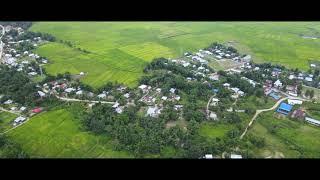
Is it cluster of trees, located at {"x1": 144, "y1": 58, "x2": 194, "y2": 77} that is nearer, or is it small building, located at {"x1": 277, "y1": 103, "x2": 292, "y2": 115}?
small building, located at {"x1": 277, "y1": 103, "x2": 292, "y2": 115}

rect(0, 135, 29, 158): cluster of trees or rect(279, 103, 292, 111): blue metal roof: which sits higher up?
rect(279, 103, 292, 111): blue metal roof

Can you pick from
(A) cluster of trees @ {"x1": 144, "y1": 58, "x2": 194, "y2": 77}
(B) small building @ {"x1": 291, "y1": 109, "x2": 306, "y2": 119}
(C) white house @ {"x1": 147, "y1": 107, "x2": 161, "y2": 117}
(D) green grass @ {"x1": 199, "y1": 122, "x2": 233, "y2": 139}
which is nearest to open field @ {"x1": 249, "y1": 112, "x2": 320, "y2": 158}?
(B) small building @ {"x1": 291, "y1": 109, "x2": 306, "y2": 119}

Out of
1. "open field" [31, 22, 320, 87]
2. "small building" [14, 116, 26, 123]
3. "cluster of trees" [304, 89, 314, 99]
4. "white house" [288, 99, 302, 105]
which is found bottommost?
"small building" [14, 116, 26, 123]

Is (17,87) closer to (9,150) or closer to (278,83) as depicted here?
(9,150)

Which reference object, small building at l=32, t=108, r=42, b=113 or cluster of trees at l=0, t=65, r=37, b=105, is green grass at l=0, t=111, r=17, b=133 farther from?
cluster of trees at l=0, t=65, r=37, b=105

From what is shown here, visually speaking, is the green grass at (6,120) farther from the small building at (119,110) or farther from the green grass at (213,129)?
the green grass at (213,129)
